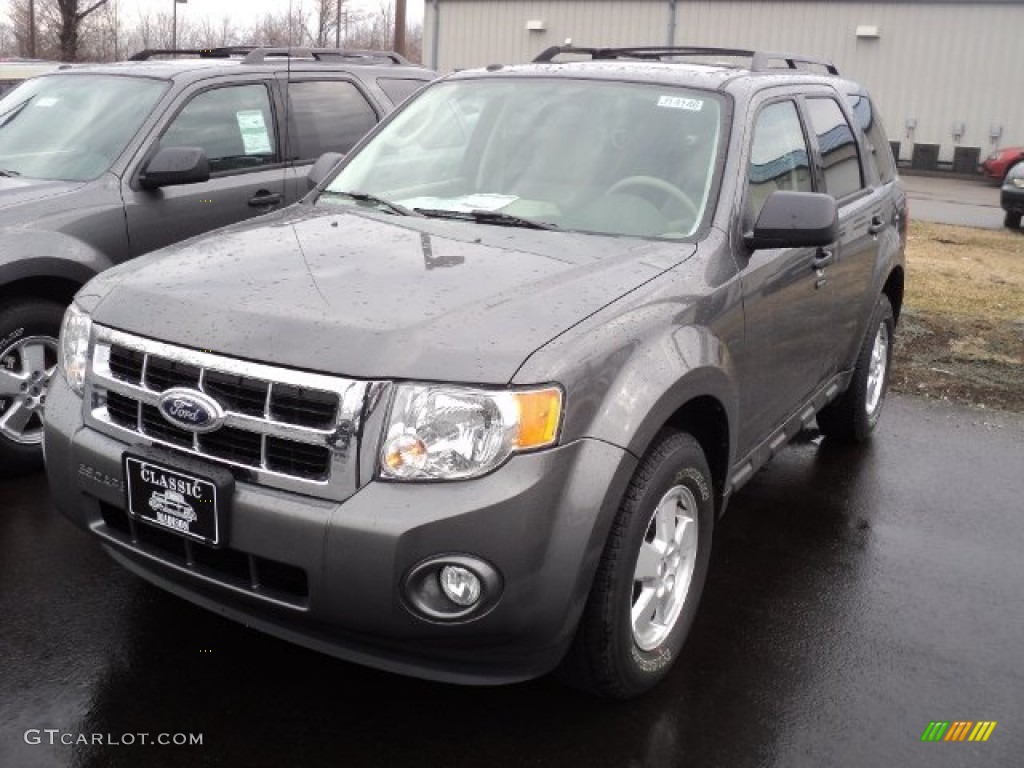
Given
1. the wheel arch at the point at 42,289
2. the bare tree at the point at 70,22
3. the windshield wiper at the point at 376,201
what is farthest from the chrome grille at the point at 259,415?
the bare tree at the point at 70,22

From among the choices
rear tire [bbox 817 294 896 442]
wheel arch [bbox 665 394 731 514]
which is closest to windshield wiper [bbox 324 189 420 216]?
wheel arch [bbox 665 394 731 514]

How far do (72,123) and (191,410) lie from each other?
342cm

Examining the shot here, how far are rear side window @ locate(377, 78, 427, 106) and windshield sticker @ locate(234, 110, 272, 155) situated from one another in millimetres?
1149

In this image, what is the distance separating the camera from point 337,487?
268 centimetres

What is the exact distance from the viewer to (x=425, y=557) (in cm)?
261

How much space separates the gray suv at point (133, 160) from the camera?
15.7 ft

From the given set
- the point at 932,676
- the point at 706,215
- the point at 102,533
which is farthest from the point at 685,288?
the point at 102,533

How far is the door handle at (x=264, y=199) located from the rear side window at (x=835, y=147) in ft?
9.41

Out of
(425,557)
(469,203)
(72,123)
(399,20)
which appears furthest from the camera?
(399,20)

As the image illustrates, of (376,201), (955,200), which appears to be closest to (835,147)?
(376,201)

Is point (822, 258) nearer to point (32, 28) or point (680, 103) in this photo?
point (680, 103)

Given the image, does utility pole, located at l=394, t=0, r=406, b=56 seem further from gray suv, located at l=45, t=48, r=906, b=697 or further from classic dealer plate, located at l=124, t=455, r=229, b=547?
classic dealer plate, located at l=124, t=455, r=229, b=547

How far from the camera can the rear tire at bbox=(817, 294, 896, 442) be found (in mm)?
5559

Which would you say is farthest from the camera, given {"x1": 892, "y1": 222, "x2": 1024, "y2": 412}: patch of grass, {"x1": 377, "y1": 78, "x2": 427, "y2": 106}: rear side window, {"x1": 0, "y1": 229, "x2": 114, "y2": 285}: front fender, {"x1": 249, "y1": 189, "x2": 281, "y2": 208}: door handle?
{"x1": 892, "y1": 222, "x2": 1024, "y2": 412}: patch of grass
